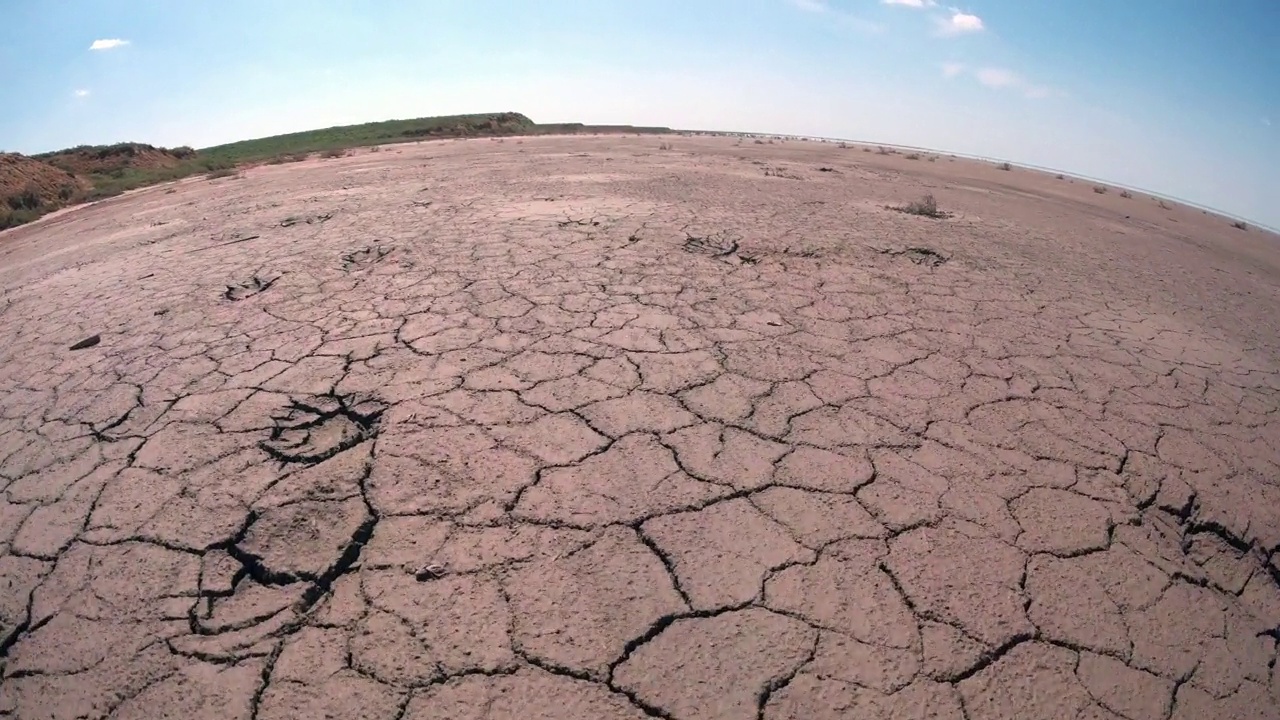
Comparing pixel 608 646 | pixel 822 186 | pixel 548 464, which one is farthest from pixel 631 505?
pixel 822 186

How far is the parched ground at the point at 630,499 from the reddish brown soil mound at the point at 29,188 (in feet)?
28.1

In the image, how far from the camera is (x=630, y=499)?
5.39 ft

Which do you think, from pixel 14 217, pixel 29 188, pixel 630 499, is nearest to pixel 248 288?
pixel 630 499

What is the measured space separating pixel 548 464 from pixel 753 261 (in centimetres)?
256

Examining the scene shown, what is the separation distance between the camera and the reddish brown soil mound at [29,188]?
938 centimetres

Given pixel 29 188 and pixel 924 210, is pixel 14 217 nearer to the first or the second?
pixel 29 188

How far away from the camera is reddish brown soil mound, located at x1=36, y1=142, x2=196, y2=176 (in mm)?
15250

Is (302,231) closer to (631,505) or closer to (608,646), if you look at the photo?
(631,505)

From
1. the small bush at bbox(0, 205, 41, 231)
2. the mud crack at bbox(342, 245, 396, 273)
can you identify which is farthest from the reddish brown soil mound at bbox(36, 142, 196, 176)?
the mud crack at bbox(342, 245, 396, 273)

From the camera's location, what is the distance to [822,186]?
323 inches

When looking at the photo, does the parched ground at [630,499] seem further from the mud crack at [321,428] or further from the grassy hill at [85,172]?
the grassy hill at [85,172]

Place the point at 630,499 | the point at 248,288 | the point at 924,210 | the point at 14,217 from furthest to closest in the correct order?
the point at 14,217, the point at 924,210, the point at 248,288, the point at 630,499

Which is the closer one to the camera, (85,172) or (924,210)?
(924,210)

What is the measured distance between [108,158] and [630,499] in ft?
69.7
